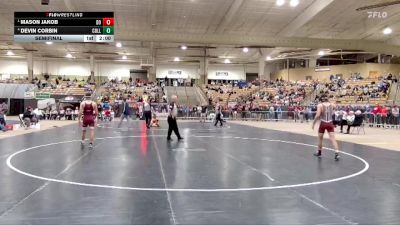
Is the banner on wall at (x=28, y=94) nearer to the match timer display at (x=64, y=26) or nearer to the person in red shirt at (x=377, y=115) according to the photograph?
the match timer display at (x=64, y=26)

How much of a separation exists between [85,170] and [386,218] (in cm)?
555

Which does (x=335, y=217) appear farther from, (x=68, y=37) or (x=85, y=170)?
(x=68, y=37)

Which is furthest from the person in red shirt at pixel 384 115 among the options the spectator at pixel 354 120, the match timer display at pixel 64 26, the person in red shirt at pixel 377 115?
the match timer display at pixel 64 26

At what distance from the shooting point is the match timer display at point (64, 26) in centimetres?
1548

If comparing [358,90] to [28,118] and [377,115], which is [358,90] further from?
[28,118]

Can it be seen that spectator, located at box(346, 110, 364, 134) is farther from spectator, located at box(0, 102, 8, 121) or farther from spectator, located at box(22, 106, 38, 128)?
spectator, located at box(0, 102, 8, 121)

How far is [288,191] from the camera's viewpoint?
624 cm

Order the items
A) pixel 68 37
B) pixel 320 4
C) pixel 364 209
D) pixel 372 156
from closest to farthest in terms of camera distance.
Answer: pixel 364 209
pixel 372 156
pixel 68 37
pixel 320 4

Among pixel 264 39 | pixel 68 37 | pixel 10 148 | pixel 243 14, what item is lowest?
pixel 10 148

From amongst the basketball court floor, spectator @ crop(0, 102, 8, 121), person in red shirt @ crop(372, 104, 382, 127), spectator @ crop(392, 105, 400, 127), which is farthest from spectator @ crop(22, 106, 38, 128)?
spectator @ crop(392, 105, 400, 127)

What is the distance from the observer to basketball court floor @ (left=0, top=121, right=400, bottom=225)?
189 inches

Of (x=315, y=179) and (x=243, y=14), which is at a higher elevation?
(x=243, y=14)

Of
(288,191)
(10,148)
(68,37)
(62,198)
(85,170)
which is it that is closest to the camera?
(62,198)

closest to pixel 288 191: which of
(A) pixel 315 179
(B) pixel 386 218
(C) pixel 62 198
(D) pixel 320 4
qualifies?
(A) pixel 315 179
